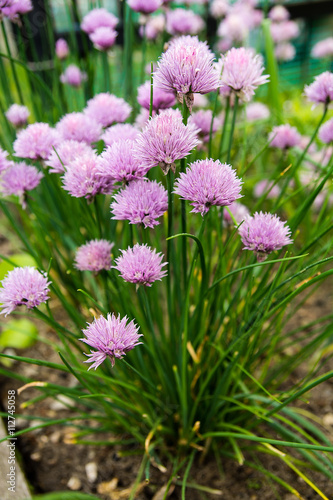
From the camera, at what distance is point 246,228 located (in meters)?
0.79

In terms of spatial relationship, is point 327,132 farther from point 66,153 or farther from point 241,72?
point 66,153

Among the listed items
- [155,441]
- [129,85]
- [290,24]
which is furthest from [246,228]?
[290,24]

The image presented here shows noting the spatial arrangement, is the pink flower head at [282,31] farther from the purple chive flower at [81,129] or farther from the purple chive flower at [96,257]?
the purple chive flower at [96,257]

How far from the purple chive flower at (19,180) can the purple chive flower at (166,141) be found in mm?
371

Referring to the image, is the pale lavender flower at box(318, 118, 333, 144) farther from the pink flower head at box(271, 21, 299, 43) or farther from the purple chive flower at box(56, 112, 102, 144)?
the pink flower head at box(271, 21, 299, 43)

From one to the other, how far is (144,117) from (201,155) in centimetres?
22

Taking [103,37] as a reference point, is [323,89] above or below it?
below

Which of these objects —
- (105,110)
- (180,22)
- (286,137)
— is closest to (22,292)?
(105,110)

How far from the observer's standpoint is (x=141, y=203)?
72 cm

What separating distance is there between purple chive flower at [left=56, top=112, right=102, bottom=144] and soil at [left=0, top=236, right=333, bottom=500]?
807 mm

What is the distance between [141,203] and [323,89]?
0.54m

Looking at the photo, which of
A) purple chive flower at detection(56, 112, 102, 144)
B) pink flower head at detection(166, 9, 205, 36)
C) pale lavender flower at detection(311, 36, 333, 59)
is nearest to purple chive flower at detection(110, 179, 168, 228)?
purple chive flower at detection(56, 112, 102, 144)

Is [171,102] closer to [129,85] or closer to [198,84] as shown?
[198,84]

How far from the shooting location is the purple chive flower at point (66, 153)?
862 millimetres
